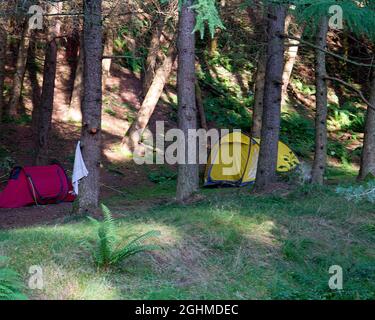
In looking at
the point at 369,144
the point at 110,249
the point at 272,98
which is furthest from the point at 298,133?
the point at 110,249

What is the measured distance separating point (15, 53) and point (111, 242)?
18297mm

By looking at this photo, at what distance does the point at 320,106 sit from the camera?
11695 mm

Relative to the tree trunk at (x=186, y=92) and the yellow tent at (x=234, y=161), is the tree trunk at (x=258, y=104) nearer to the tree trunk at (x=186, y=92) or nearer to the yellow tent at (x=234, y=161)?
the yellow tent at (x=234, y=161)

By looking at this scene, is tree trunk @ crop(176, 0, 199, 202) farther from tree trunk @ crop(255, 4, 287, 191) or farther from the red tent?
the red tent

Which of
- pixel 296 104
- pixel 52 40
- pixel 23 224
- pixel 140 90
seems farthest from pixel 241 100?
pixel 23 224

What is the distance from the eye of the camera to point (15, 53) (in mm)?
22734

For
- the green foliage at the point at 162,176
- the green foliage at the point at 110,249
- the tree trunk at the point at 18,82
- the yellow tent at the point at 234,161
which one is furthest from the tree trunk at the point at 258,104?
the green foliage at the point at 110,249

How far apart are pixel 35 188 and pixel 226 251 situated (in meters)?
7.56

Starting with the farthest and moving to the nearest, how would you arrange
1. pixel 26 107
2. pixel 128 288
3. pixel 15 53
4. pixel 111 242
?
pixel 15 53 < pixel 26 107 < pixel 111 242 < pixel 128 288

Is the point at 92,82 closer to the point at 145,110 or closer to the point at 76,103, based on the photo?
the point at 145,110

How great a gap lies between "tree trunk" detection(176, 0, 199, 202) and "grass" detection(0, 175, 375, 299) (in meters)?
1.38

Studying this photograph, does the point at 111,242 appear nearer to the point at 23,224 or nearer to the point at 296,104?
the point at 23,224

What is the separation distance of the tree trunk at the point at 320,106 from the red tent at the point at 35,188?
20.1 feet

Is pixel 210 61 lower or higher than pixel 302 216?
higher
